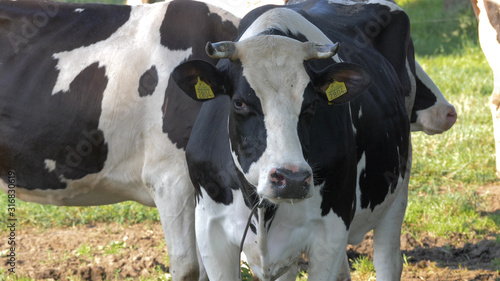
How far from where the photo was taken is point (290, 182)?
279cm

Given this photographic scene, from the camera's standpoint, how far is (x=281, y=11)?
3.52 meters

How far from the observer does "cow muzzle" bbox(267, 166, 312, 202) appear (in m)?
2.79

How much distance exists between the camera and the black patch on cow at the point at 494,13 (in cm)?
520

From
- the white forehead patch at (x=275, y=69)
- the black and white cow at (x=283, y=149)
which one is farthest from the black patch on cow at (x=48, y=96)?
the white forehead patch at (x=275, y=69)

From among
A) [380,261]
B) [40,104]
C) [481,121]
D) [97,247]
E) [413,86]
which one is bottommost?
[481,121]

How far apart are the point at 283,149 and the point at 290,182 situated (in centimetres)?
14

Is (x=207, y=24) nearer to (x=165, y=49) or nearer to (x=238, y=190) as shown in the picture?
(x=165, y=49)

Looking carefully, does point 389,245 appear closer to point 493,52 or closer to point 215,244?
point 215,244

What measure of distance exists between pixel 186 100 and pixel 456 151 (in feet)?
13.4

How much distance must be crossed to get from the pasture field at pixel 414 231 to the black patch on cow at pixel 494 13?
1.55 m

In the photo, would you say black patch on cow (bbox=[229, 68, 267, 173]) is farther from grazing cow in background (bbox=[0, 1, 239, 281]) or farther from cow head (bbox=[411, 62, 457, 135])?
cow head (bbox=[411, 62, 457, 135])

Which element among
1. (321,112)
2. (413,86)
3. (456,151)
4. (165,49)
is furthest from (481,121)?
(321,112)

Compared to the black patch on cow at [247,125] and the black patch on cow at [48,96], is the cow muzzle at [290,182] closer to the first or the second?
the black patch on cow at [247,125]

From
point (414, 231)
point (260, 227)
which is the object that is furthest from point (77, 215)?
point (260, 227)
